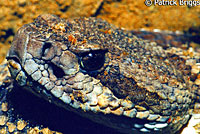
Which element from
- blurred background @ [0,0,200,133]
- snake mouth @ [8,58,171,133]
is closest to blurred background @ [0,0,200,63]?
blurred background @ [0,0,200,133]

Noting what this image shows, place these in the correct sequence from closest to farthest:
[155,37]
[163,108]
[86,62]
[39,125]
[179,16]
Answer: [86,62] → [163,108] → [39,125] → [155,37] → [179,16]

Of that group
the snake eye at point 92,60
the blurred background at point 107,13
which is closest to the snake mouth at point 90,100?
the snake eye at point 92,60

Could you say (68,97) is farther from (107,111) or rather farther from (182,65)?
(182,65)

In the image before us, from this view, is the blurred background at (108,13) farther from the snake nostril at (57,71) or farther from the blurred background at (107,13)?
the snake nostril at (57,71)

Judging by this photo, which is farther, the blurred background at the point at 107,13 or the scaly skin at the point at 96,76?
the blurred background at the point at 107,13

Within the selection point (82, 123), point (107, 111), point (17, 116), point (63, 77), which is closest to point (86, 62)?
point (63, 77)

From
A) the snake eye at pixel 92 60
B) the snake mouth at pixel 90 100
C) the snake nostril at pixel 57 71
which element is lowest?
the snake mouth at pixel 90 100

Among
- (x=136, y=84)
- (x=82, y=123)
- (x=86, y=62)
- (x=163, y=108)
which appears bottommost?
(x=82, y=123)
